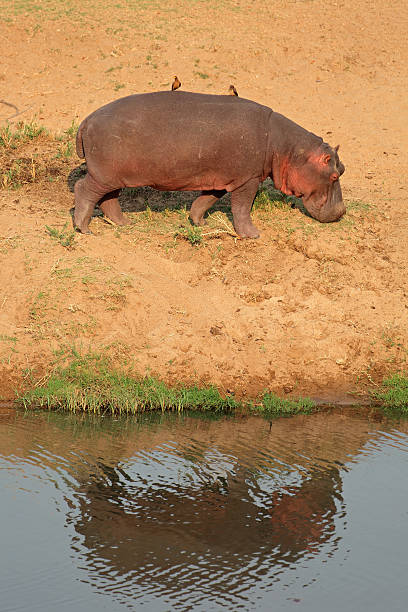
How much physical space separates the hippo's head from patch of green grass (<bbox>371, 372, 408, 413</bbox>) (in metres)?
2.16

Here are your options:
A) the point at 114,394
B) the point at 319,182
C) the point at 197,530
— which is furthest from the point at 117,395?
the point at 319,182

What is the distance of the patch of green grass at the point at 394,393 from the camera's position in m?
7.03

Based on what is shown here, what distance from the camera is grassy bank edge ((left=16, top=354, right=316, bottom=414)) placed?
675cm

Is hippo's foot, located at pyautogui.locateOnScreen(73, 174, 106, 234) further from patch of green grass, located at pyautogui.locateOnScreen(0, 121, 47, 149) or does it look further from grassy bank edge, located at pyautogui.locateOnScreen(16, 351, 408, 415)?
patch of green grass, located at pyautogui.locateOnScreen(0, 121, 47, 149)

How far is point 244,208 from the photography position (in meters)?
8.41

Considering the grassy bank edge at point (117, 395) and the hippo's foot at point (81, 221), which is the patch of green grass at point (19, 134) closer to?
the hippo's foot at point (81, 221)

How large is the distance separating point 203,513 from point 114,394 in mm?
1941

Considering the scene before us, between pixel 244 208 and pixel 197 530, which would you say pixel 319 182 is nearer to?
pixel 244 208

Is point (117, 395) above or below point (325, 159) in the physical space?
below

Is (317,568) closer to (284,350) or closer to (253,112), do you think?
(284,350)

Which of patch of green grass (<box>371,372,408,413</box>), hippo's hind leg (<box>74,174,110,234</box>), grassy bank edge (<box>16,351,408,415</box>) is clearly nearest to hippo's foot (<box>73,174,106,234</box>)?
hippo's hind leg (<box>74,174,110,234</box>)

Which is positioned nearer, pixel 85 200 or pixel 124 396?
pixel 124 396

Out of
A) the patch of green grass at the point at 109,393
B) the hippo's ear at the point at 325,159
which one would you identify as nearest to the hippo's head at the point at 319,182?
the hippo's ear at the point at 325,159

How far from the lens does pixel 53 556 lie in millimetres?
4500
